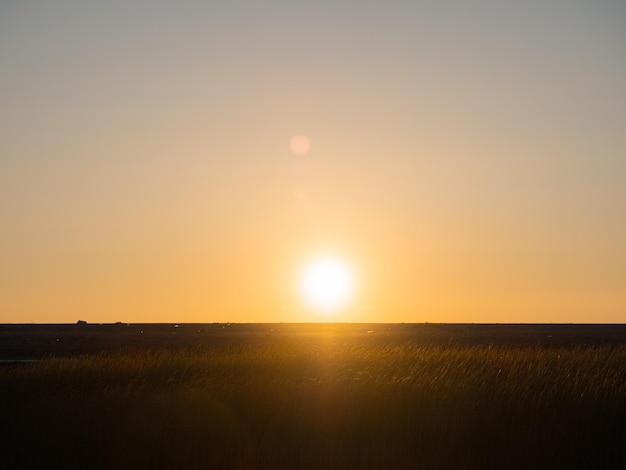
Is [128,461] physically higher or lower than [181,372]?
lower

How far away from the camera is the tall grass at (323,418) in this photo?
1245 cm

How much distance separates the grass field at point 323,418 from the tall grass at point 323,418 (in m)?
0.03

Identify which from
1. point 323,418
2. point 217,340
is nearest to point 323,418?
point 323,418

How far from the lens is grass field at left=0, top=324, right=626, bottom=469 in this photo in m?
12.4

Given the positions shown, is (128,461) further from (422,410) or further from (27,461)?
(422,410)

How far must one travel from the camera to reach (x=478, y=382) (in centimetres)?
1598

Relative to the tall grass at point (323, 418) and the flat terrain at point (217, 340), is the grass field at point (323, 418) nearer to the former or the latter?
the tall grass at point (323, 418)

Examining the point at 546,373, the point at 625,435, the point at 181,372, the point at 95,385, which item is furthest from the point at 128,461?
the point at 546,373

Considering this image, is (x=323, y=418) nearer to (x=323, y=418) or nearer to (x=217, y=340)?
(x=323, y=418)

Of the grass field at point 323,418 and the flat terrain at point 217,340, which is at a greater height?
the flat terrain at point 217,340

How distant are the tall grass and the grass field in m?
0.03

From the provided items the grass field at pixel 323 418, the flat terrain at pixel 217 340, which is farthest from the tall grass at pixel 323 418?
the flat terrain at pixel 217 340

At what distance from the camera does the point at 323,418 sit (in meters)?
14.0

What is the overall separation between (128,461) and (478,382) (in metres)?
7.32
